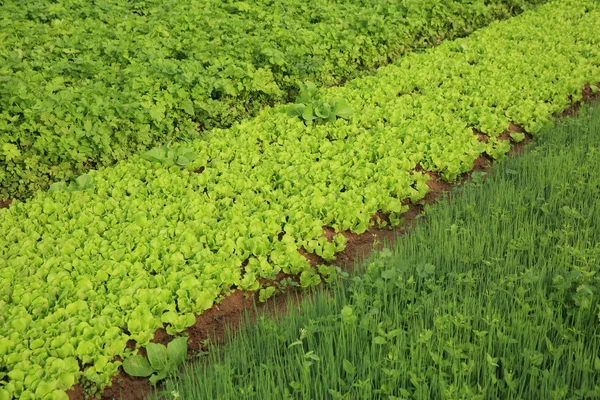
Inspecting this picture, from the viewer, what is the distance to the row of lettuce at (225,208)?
4.09 meters

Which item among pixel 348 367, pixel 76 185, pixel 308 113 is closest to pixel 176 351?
pixel 348 367

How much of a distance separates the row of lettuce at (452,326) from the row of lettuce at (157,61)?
3.22m

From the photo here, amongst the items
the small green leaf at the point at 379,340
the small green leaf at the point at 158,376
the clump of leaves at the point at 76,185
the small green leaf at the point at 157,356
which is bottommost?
the small green leaf at the point at 158,376

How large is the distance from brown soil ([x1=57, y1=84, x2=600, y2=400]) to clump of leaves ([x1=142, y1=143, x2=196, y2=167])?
159cm

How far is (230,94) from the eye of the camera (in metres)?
7.46

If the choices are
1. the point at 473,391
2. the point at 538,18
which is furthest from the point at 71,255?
the point at 538,18

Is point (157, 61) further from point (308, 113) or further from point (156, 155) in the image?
point (308, 113)

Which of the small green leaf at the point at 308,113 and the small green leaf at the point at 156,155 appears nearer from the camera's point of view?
the small green leaf at the point at 156,155

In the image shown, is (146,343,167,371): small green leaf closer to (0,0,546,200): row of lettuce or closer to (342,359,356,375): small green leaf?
(342,359,356,375): small green leaf

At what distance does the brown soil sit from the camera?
13.1 ft

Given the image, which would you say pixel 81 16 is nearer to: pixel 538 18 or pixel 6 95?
pixel 6 95

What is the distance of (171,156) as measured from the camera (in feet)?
20.2

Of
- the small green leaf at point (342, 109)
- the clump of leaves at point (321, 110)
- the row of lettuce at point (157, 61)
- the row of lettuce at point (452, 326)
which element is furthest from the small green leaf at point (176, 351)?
the small green leaf at point (342, 109)

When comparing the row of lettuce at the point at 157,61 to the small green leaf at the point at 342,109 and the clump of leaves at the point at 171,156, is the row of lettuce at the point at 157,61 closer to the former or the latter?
the clump of leaves at the point at 171,156
